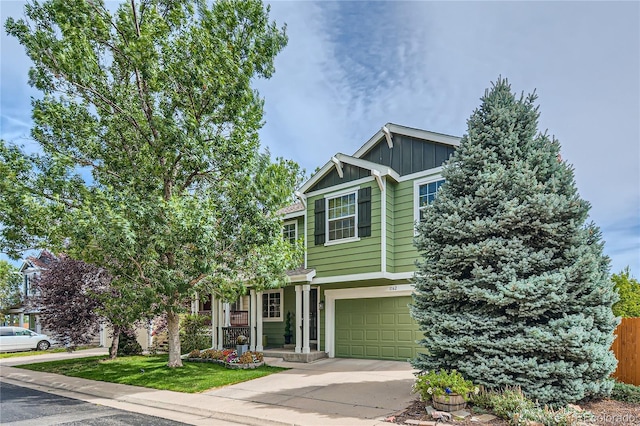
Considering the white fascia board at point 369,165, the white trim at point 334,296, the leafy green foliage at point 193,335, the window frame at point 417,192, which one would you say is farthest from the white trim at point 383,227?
the leafy green foliage at point 193,335

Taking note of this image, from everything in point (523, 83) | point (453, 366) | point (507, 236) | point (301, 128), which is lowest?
point (453, 366)

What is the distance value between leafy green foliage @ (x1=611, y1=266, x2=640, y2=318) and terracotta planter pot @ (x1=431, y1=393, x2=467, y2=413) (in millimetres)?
9243

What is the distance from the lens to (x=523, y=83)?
30.2ft

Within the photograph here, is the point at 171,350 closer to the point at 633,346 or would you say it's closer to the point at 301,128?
the point at 301,128

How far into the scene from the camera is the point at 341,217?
14.7 metres

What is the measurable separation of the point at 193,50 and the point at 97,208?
4.89m

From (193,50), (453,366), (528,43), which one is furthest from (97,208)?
(528,43)

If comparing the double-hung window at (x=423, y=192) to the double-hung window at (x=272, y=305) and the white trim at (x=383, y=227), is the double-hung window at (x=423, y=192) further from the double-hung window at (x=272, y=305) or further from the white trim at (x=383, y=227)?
the double-hung window at (x=272, y=305)

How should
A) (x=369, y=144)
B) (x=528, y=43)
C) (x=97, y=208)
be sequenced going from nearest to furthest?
(x=528, y=43), (x=97, y=208), (x=369, y=144)

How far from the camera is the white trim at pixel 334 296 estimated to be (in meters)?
14.5

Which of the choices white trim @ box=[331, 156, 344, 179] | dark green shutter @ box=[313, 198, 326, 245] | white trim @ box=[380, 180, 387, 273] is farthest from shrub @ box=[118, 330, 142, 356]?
white trim @ box=[380, 180, 387, 273]

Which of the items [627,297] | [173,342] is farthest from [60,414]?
[627,297]

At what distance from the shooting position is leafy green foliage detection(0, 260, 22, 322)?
1339 inches

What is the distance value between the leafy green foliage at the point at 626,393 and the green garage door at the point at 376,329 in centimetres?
574
